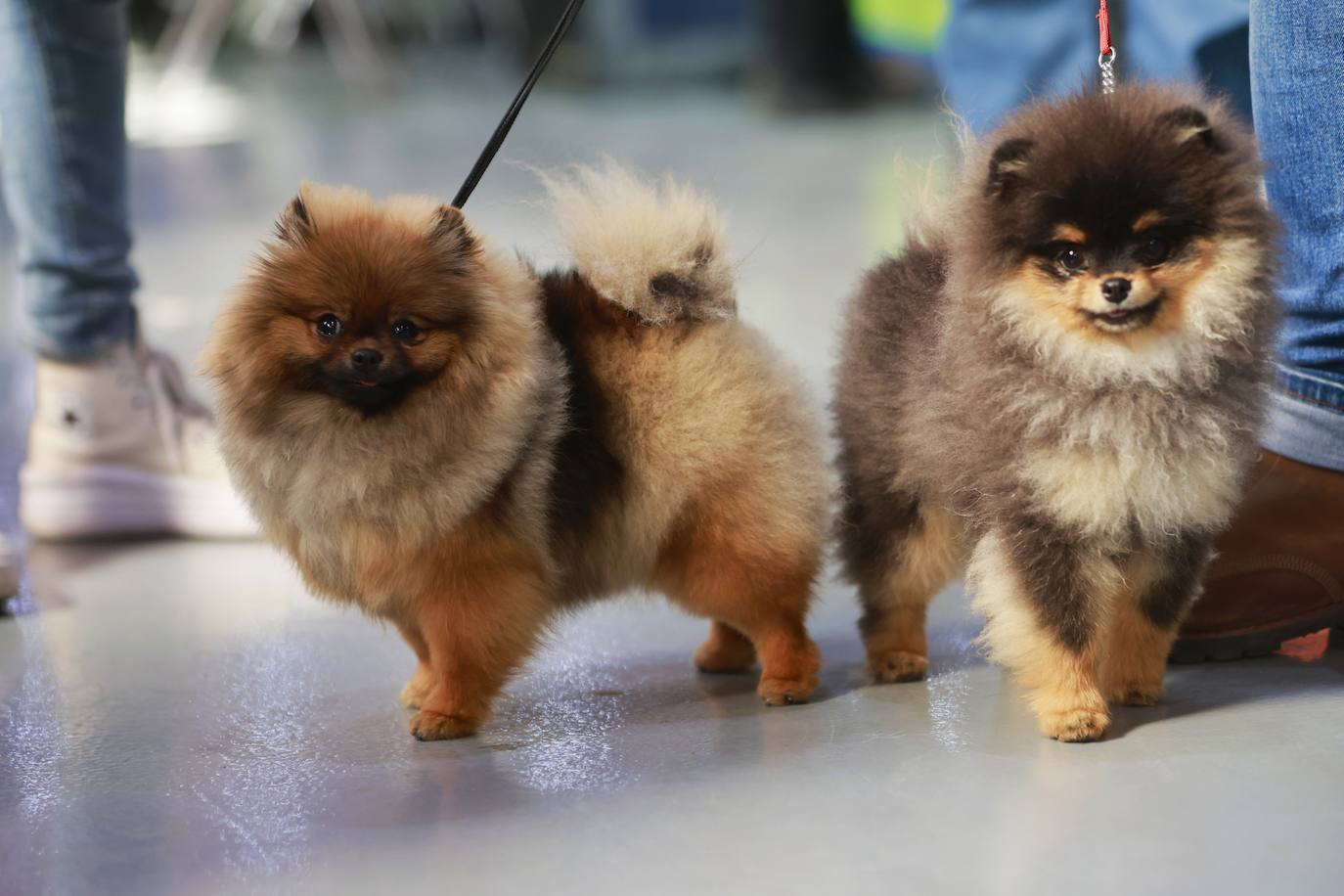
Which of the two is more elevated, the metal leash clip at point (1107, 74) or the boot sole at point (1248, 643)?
the metal leash clip at point (1107, 74)

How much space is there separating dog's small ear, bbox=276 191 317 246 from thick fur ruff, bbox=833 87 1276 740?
0.81 metres

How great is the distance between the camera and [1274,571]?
6.78ft

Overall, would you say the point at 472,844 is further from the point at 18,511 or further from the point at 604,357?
the point at 18,511

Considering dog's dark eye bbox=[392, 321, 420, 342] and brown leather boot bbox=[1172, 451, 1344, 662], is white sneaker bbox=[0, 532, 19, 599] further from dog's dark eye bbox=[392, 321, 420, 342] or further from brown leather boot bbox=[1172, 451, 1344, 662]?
brown leather boot bbox=[1172, 451, 1344, 662]

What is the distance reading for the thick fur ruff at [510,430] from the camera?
179 centimetres

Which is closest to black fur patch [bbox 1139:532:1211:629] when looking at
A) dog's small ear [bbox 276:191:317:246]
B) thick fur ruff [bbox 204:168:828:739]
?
thick fur ruff [bbox 204:168:828:739]

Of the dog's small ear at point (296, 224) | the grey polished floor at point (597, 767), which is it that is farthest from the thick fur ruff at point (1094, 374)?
the dog's small ear at point (296, 224)

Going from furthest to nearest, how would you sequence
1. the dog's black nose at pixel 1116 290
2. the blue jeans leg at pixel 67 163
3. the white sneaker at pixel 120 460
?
the white sneaker at pixel 120 460 < the blue jeans leg at pixel 67 163 < the dog's black nose at pixel 1116 290

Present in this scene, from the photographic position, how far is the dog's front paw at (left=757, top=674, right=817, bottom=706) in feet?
6.40

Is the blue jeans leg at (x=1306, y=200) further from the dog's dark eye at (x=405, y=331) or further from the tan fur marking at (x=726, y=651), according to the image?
the dog's dark eye at (x=405, y=331)

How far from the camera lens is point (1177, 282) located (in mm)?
1655

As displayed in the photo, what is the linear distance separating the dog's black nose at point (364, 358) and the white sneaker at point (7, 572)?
3.47ft

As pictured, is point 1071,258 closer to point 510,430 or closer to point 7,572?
point 510,430

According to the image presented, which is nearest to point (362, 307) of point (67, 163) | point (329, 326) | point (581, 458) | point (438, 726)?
point (329, 326)
